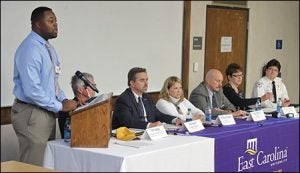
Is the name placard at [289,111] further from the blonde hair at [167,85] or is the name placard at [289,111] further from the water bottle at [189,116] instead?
the blonde hair at [167,85]

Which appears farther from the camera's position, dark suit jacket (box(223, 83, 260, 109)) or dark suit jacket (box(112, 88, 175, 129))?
dark suit jacket (box(223, 83, 260, 109))

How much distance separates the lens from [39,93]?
117 inches

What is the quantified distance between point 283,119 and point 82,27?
2016 millimetres

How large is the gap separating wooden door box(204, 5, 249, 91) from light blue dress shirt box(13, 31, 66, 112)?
3.48 meters

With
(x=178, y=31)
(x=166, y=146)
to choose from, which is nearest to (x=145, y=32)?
(x=178, y=31)

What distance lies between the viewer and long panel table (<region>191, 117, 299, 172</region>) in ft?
10.2

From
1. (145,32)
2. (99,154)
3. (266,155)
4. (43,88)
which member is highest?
(145,32)

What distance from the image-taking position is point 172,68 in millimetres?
5695

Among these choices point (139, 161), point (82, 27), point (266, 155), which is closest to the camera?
point (139, 161)

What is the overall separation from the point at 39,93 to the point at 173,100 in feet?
4.39

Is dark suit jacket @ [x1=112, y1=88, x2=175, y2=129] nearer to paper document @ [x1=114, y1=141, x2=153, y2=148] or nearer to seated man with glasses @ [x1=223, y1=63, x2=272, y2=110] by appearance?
paper document @ [x1=114, y1=141, x2=153, y2=148]

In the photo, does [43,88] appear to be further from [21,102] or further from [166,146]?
[166,146]

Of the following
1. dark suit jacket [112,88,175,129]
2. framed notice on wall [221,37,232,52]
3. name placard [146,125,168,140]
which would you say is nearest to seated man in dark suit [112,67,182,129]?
dark suit jacket [112,88,175,129]

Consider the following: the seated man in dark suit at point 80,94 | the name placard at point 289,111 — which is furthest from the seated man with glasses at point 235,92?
the seated man in dark suit at point 80,94
